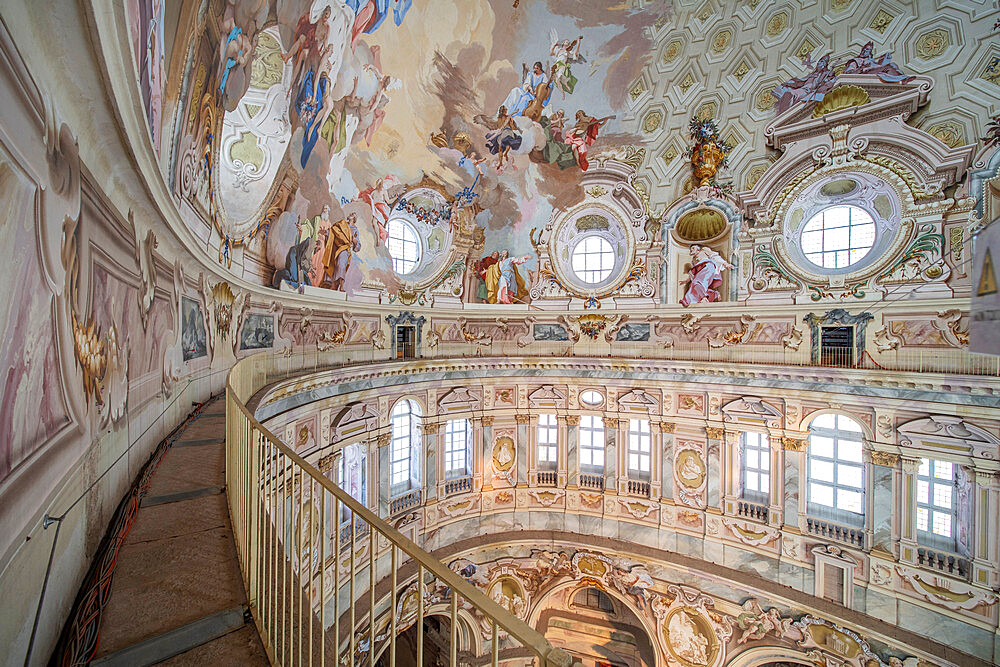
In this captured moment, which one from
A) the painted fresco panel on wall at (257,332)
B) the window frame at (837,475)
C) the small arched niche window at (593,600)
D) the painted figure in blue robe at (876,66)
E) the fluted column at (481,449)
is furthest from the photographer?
the small arched niche window at (593,600)

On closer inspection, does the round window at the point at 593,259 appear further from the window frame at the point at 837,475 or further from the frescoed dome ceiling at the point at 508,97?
the window frame at the point at 837,475

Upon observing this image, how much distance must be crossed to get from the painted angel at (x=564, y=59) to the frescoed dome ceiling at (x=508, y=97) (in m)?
0.04

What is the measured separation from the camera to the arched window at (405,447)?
13.9 metres

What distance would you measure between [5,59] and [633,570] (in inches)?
632

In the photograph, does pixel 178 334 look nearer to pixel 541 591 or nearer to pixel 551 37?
pixel 551 37

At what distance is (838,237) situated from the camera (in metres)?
12.2

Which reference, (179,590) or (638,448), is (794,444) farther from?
(179,590)

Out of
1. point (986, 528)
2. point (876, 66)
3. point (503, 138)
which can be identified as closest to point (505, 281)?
point (503, 138)

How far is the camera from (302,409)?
940 centimetres

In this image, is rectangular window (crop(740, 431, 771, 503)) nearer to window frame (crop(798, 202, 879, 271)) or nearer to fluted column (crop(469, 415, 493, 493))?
window frame (crop(798, 202, 879, 271))

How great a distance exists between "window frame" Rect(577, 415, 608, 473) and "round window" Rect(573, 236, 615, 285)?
5440mm

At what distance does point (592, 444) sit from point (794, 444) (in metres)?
6.47

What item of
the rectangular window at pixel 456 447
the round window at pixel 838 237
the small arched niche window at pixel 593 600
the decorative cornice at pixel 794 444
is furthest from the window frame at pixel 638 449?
the round window at pixel 838 237

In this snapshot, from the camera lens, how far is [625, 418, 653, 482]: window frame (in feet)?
48.6
